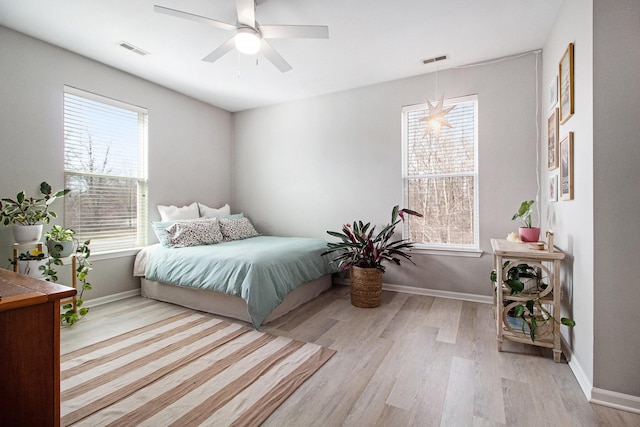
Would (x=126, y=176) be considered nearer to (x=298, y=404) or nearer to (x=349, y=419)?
(x=298, y=404)

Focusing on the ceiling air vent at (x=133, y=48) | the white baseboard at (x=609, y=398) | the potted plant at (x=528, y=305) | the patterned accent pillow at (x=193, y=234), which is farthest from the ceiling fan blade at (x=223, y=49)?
the white baseboard at (x=609, y=398)

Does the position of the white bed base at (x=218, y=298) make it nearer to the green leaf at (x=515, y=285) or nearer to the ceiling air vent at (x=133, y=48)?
the green leaf at (x=515, y=285)

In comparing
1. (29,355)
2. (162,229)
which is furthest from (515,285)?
(162,229)

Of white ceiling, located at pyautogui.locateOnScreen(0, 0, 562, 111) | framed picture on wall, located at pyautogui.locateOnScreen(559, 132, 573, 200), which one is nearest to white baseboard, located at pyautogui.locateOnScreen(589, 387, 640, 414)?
framed picture on wall, located at pyautogui.locateOnScreen(559, 132, 573, 200)

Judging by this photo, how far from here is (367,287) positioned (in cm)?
317

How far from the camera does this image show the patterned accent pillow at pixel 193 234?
347 cm

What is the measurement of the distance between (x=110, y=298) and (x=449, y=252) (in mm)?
3923

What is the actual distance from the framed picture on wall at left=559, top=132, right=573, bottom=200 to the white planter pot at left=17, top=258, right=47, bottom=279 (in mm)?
4219

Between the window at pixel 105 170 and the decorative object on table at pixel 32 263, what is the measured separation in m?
0.57

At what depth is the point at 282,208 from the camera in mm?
4586

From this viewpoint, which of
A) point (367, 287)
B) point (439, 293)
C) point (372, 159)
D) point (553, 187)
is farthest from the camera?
point (372, 159)

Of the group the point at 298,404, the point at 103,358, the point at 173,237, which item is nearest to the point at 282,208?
the point at 173,237

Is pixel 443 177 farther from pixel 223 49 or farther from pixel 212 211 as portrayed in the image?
pixel 212 211

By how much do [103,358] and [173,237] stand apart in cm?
153
